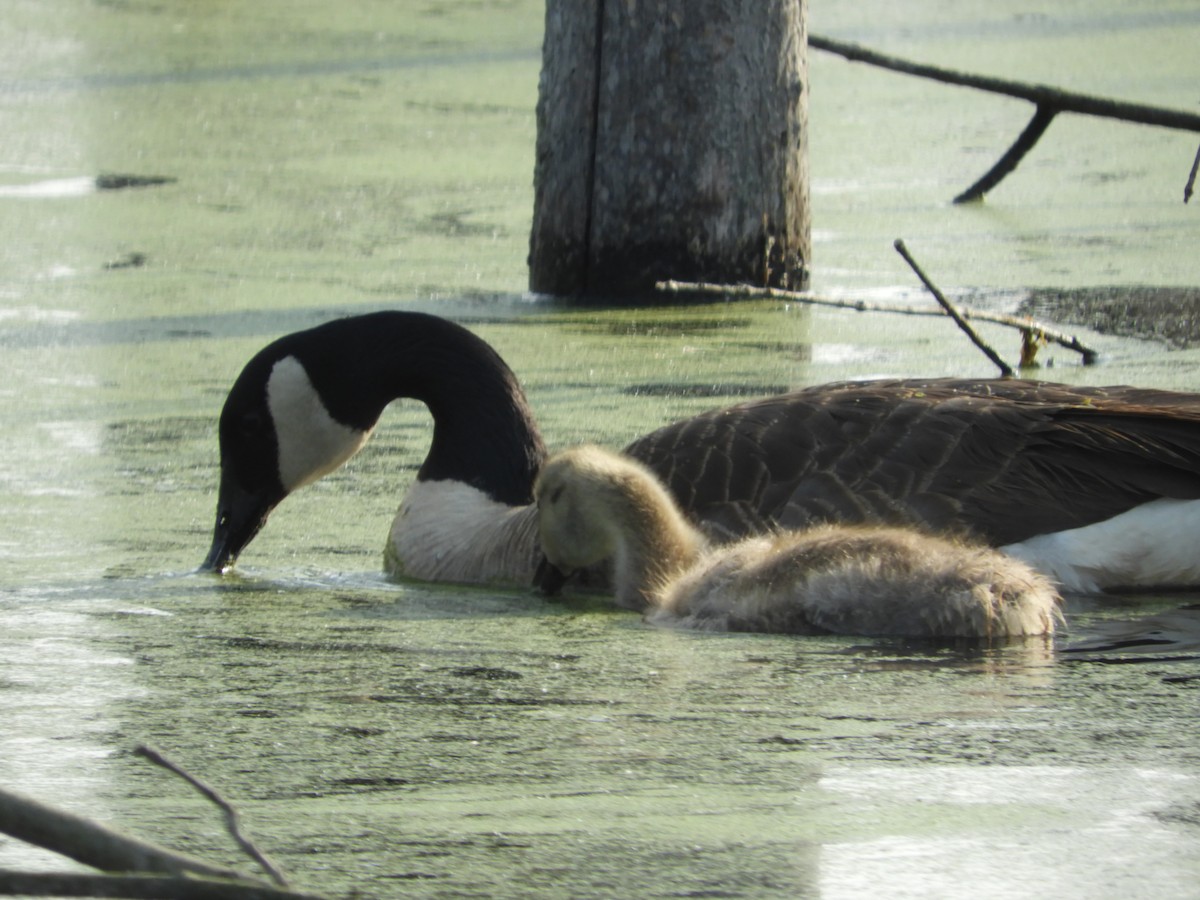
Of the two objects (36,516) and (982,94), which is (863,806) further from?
(982,94)

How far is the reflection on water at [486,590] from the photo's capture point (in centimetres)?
271

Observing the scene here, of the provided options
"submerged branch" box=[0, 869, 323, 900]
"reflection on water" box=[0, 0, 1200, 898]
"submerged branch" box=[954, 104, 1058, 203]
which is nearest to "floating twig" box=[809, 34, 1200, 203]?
"submerged branch" box=[954, 104, 1058, 203]

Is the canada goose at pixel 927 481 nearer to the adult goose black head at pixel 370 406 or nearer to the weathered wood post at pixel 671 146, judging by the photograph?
the adult goose black head at pixel 370 406

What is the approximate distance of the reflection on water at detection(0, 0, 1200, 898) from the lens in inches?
107

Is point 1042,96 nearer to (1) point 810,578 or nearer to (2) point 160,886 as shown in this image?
(1) point 810,578

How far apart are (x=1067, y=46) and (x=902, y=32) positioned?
1.06m

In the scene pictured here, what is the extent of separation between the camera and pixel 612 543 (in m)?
4.43

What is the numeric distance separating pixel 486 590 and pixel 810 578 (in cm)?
107

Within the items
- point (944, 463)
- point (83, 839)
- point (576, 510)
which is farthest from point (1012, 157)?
point (83, 839)

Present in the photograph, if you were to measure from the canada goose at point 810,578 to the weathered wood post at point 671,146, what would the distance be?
397 cm

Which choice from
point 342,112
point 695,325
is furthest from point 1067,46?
point 695,325

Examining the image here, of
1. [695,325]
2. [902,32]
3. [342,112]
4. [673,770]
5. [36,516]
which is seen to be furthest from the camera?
[902,32]

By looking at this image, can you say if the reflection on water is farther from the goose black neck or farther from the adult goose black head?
the goose black neck

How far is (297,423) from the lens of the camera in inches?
206
